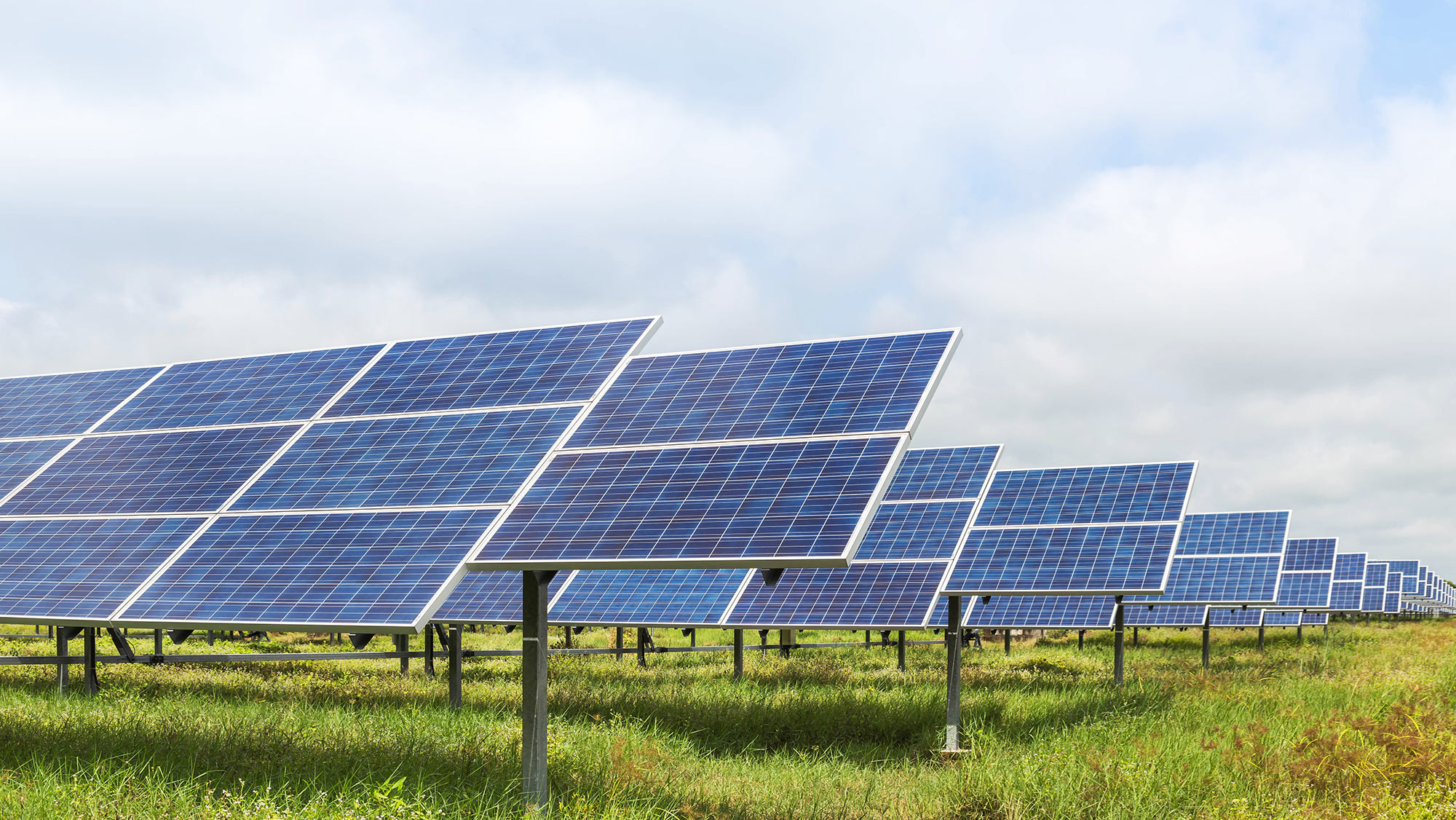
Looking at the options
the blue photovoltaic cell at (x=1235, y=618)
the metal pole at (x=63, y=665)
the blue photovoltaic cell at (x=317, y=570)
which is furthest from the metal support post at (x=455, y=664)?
the blue photovoltaic cell at (x=1235, y=618)

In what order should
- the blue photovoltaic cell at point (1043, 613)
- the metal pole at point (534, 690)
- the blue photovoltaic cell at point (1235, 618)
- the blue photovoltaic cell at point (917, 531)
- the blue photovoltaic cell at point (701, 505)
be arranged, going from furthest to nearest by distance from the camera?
the blue photovoltaic cell at point (1235, 618) < the blue photovoltaic cell at point (1043, 613) < the blue photovoltaic cell at point (917, 531) < the metal pole at point (534, 690) < the blue photovoltaic cell at point (701, 505)

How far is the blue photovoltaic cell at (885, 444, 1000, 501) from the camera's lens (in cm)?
2412

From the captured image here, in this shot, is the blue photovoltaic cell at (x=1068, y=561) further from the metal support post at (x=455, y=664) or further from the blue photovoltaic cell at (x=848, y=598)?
the metal support post at (x=455, y=664)

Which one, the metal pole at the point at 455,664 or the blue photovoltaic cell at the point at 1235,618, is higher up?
the metal pole at the point at 455,664

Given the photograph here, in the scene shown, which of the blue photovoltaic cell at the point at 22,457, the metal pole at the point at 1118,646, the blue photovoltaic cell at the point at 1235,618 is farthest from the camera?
the blue photovoltaic cell at the point at 1235,618

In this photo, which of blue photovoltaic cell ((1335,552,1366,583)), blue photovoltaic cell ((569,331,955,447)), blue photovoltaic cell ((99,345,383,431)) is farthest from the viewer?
blue photovoltaic cell ((1335,552,1366,583))

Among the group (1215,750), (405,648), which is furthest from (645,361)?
(405,648)

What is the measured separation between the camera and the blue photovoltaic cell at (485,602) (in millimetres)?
19234

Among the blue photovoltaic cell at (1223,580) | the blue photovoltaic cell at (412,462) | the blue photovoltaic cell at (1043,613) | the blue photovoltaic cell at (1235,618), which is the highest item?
the blue photovoltaic cell at (412,462)

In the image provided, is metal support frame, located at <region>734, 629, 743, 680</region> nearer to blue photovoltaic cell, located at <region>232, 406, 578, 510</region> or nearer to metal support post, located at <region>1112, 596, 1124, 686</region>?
metal support post, located at <region>1112, 596, 1124, 686</region>

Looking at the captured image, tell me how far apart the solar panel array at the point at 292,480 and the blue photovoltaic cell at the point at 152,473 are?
0.12ft

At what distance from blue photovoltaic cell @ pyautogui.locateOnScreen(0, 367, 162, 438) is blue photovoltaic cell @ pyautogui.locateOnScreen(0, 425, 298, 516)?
6.53 feet

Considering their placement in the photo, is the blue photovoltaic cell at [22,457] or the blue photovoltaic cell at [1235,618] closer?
the blue photovoltaic cell at [22,457]

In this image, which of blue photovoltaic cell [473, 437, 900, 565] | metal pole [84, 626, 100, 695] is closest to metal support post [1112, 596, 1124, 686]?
blue photovoltaic cell [473, 437, 900, 565]
